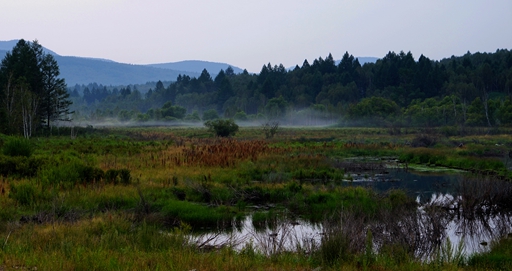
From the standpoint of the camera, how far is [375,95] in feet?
451

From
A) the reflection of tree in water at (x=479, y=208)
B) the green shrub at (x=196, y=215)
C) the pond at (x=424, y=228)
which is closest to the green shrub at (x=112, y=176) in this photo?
the green shrub at (x=196, y=215)

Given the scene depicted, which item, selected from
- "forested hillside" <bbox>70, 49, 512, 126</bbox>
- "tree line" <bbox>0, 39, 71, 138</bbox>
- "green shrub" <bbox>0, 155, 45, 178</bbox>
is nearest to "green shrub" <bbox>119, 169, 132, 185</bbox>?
"green shrub" <bbox>0, 155, 45, 178</bbox>

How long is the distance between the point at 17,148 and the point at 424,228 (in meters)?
18.7

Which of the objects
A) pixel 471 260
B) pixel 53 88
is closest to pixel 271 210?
pixel 471 260

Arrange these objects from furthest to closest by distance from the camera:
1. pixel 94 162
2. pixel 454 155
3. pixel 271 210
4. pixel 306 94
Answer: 1. pixel 306 94
2. pixel 454 155
3. pixel 94 162
4. pixel 271 210

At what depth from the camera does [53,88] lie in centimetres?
6662

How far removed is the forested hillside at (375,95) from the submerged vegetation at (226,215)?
220 feet

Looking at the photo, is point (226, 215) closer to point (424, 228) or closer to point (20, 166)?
point (424, 228)

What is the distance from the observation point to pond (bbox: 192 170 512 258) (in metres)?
11.3

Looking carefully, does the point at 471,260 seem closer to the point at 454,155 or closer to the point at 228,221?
the point at 228,221

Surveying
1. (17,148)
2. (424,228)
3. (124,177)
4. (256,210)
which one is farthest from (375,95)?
(424,228)

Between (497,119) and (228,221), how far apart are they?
2962 inches

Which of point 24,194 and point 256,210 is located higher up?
point 24,194

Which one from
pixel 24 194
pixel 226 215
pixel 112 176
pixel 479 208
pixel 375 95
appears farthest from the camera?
pixel 375 95
